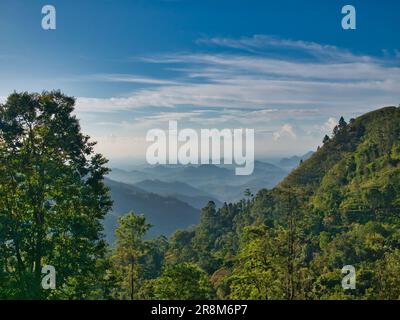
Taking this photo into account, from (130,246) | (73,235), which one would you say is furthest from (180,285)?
(73,235)

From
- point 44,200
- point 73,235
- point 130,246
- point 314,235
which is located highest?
point 44,200

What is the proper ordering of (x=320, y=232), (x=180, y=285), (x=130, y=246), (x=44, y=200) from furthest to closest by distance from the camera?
(x=320, y=232), (x=130, y=246), (x=180, y=285), (x=44, y=200)

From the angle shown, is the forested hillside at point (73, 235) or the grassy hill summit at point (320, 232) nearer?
the forested hillside at point (73, 235)

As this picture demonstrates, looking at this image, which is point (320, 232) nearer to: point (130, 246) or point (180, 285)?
point (180, 285)

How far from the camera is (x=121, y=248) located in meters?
24.1

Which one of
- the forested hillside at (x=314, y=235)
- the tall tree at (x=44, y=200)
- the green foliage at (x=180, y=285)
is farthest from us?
the forested hillside at (x=314, y=235)

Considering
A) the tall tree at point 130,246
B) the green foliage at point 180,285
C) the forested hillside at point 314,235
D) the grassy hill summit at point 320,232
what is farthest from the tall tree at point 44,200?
the grassy hill summit at point 320,232

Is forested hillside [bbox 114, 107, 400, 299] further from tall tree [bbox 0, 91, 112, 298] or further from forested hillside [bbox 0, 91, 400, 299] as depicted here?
tall tree [bbox 0, 91, 112, 298]

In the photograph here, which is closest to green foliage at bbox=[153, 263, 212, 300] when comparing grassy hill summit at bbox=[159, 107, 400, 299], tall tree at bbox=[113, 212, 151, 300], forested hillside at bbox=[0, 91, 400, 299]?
forested hillside at bbox=[0, 91, 400, 299]

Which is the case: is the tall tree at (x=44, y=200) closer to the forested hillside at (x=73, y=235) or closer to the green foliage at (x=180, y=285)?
the forested hillside at (x=73, y=235)

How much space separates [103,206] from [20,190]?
439 centimetres

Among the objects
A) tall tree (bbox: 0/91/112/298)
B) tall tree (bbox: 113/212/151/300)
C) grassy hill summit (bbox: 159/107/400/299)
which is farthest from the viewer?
grassy hill summit (bbox: 159/107/400/299)
